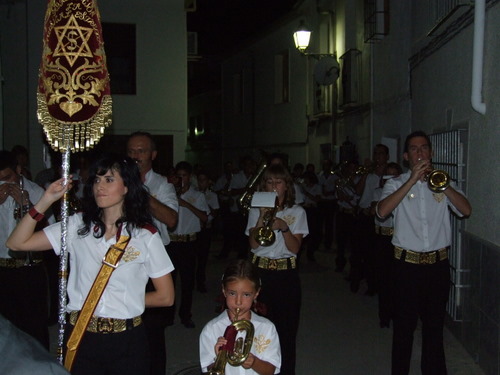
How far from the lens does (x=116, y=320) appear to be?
4.12 meters

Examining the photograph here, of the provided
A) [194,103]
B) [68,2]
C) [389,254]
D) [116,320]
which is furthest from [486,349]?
[194,103]

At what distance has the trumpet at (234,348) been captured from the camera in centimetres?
400

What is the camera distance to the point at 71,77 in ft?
16.0

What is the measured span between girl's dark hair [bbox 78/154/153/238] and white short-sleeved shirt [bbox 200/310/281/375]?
77 cm

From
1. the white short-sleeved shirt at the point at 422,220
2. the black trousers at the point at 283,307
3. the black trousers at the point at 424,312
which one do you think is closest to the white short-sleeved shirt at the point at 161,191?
the black trousers at the point at 283,307

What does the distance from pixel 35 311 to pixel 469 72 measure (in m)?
4.78

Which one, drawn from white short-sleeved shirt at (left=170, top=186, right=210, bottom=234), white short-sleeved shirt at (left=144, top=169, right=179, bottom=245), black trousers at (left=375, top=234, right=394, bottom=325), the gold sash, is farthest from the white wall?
the gold sash

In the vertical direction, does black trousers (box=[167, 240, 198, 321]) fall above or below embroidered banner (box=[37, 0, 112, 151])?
below

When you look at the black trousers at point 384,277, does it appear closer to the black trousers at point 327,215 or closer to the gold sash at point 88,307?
the gold sash at point 88,307

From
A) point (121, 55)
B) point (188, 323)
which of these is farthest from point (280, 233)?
point (121, 55)

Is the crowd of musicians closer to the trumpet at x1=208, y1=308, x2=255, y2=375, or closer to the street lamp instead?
the trumpet at x1=208, y1=308, x2=255, y2=375

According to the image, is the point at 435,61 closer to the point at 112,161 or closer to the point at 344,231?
the point at 344,231

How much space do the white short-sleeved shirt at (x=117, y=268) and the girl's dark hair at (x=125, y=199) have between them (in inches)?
2.1

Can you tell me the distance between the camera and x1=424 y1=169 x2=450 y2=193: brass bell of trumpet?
583cm
